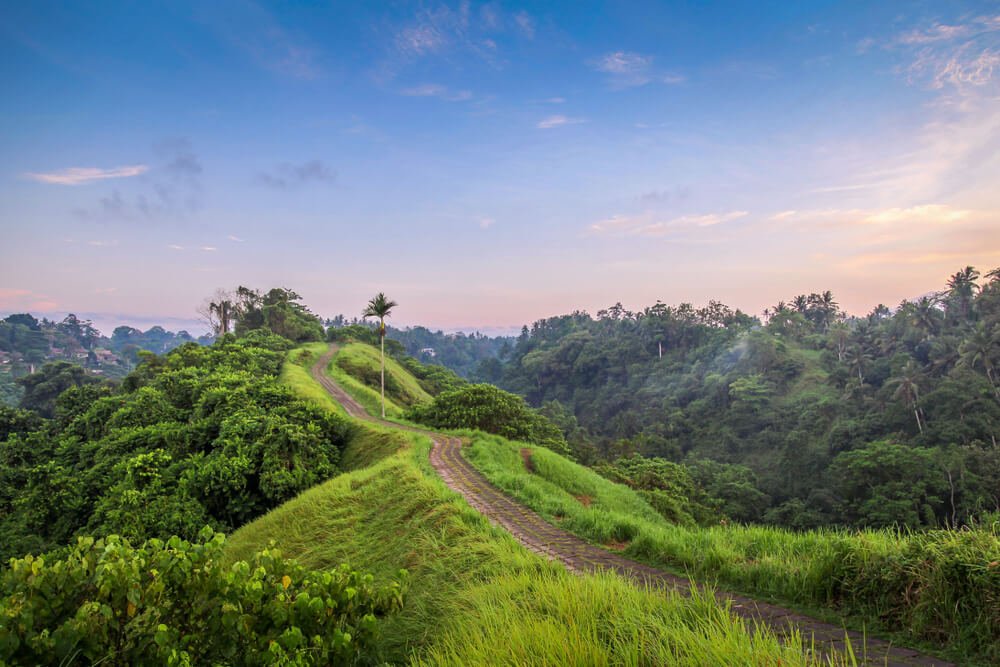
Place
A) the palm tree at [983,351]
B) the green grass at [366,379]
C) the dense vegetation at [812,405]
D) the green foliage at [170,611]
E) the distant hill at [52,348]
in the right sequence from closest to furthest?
the green foliage at [170,611], the dense vegetation at [812,405], the green grass at [366,379], the palm tree at [983,351], the distant hill at [52,348]

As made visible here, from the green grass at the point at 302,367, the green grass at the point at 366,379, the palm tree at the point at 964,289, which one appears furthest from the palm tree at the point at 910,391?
the green grass at the point at 302,367

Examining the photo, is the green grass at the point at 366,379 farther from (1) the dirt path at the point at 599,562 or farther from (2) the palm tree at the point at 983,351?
(2) the palm tree at the point at 983,351

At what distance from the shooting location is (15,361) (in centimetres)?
9350

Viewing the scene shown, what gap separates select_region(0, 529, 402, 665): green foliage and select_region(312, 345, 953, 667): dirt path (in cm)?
234

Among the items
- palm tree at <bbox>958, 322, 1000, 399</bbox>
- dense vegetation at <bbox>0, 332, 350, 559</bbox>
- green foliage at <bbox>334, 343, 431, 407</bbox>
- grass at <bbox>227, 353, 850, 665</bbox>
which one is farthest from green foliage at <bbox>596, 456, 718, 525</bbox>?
palm tree at <bbox>958, 322, 1000, 399</bbox>

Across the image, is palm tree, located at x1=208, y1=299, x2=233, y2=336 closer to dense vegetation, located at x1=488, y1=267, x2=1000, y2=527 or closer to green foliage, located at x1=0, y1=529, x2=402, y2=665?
dense vegetation, located at x1=488, y1=267, x2=1000, y2=527

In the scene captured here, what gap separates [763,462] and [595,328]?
67495 mm

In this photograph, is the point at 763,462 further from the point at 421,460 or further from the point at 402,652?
the point at 402,652

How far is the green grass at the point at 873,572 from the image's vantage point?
Answer: 3.52 m

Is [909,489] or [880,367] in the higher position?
[880,367]

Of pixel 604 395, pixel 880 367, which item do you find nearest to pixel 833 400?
pixel 880 367

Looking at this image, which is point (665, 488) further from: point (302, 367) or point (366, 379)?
point (302, 367)

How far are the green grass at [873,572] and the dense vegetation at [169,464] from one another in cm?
1148

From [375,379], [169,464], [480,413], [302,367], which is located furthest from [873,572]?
[302,367]
